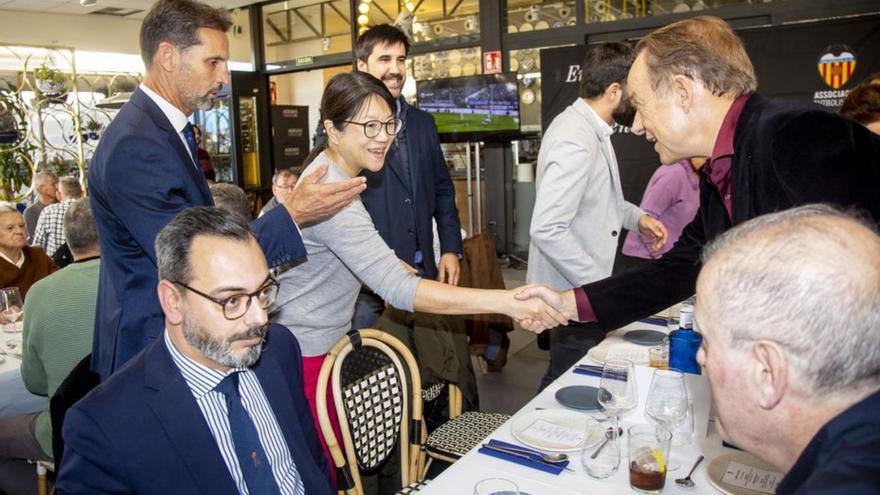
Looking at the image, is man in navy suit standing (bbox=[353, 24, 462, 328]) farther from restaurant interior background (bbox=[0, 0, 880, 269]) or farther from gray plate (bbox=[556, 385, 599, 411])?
restaurant interior background (bbox=[0, 0, 880, 269])

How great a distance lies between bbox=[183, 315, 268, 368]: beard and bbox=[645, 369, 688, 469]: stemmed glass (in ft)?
3.22

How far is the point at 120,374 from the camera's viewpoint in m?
1.52

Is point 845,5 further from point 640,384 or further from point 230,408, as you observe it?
point 230,408

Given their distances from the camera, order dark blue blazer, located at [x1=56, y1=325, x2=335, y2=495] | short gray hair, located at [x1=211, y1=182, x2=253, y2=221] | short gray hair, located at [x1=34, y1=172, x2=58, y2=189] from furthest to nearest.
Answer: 1. short gray hair, located at [x1=34, y1=172, x2=58, y2=189]
2. short gray hair, located at [x1=211, y1=182, x2=253, y2=221]
3. dark blue blazer, located at [x1=56, y1=325, x2=335, y2=495]

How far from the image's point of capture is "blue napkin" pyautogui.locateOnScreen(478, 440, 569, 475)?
5.31 feet

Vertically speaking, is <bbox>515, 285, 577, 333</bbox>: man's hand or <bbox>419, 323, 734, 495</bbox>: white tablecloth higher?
<bbox>515, 285, 577, 333</bbox>: man's hand

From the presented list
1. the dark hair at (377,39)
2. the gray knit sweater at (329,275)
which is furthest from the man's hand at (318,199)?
the dark hair at (377,39)

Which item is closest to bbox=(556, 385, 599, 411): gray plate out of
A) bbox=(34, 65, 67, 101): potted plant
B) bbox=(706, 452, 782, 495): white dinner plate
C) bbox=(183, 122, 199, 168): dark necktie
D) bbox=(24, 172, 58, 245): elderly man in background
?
bbox=(706, 452, 782, 495): white dinner plate

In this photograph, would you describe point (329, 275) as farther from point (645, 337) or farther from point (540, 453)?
point (645, 337)

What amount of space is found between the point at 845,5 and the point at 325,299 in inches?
231

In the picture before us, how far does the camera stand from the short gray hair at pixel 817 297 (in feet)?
2.95

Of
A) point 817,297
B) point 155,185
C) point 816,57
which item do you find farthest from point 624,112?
point 816,57

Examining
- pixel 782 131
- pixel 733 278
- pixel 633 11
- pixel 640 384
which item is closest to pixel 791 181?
pixel 782 131

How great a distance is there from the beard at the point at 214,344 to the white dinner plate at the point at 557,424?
0.71 m
